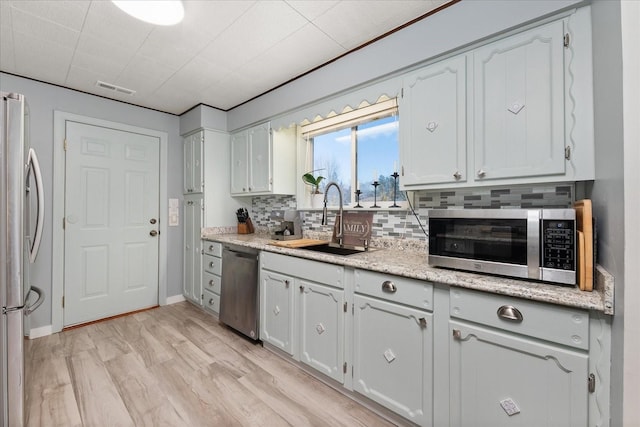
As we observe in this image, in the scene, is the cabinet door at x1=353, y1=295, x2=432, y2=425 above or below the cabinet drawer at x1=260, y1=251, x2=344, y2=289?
below

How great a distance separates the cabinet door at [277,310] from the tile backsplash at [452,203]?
2.55 feet

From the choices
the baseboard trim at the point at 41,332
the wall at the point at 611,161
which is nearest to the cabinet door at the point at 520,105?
the wall at the point at 611,161

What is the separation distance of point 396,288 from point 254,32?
190cm

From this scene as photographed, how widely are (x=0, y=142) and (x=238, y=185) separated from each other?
2.17 meters

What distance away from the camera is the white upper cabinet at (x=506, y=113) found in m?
1.31

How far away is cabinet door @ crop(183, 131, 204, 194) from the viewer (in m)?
3.32

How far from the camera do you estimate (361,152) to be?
8.73 feet

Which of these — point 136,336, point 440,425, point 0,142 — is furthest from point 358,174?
point 136,336

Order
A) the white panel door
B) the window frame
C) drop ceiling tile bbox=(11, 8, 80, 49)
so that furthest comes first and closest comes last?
the white panel door < the window frame < drop ceiling tile bbox=(11, 8, 80, 49)

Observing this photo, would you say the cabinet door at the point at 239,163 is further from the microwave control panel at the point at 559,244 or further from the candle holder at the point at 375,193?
the microwave control panel at the point at 559,244

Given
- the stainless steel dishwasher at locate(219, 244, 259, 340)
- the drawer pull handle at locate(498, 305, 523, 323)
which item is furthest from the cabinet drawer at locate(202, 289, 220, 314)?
the drawer pull handle at locate(498, 305, 523, 323)

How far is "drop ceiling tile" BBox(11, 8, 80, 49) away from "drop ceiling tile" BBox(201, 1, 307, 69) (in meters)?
0.87

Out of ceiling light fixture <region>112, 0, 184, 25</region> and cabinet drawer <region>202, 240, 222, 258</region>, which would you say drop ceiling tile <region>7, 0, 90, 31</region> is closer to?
ceiling light fixture <region>112, 0, 184, 25</region>

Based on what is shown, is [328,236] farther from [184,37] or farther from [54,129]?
[54,129]
